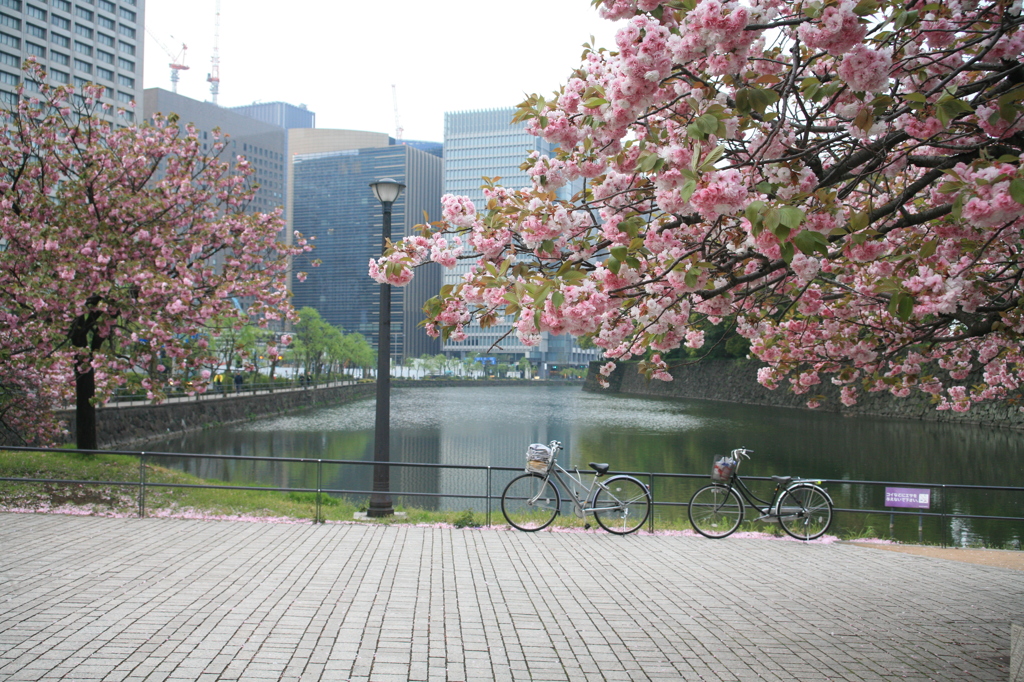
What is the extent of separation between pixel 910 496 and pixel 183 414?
2811cm

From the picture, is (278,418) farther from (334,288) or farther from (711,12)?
(334,288)

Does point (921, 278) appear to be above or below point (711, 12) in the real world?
below

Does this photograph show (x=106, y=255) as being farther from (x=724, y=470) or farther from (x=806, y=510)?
(x=806, y=510)

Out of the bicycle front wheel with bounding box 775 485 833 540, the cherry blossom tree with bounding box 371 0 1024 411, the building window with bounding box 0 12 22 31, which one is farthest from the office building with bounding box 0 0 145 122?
the cherry blossom tree with bounding box 371 0 1024 411

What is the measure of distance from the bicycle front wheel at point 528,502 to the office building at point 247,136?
132 meters

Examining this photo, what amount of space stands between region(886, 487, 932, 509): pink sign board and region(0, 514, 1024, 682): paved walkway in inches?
44.3

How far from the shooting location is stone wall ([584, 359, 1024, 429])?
3394 centimetres

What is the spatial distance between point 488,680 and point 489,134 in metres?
103

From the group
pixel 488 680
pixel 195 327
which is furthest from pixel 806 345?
pixel 195 327

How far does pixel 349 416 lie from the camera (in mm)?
42688

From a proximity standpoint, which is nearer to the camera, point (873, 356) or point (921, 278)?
point (921, 278)

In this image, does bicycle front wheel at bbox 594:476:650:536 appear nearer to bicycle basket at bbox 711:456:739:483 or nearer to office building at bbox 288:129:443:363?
bicycle basket at bbox 711:456:739:483

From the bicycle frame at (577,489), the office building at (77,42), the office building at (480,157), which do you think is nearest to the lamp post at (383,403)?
the bicycle frame at (577,489)

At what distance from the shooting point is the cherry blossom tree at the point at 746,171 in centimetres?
332
